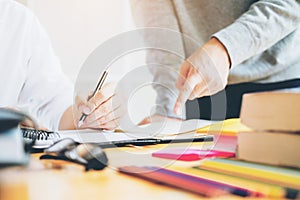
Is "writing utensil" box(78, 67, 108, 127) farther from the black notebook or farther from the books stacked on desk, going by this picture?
the books stacked on desk

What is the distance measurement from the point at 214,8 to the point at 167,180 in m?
0.90

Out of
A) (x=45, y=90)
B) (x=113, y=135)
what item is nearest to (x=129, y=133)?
(x=113, y=135)

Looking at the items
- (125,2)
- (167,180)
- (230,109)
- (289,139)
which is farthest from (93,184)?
(125,2)

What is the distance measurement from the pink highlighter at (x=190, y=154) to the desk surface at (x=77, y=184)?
0.08ft

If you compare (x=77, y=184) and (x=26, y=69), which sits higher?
(x=26, y=69)

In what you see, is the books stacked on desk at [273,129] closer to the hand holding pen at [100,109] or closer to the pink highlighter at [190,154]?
the pink highlighter at [190,154]

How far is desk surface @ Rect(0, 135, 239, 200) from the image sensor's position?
14.5 inches

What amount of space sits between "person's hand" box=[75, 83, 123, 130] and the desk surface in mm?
364

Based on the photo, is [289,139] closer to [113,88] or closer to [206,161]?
[206,161]

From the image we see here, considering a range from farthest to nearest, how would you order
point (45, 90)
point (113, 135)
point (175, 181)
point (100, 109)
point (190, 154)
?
point (45, 90), point (100, 109), point (113, 135), point (190, 154), point (175, 181)

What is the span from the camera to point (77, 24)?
7.15 ft

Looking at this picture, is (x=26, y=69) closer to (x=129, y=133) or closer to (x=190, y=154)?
(x=129, y=133)

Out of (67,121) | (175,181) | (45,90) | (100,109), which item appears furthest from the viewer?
(45,90)

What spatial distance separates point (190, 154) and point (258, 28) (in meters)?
0.48
